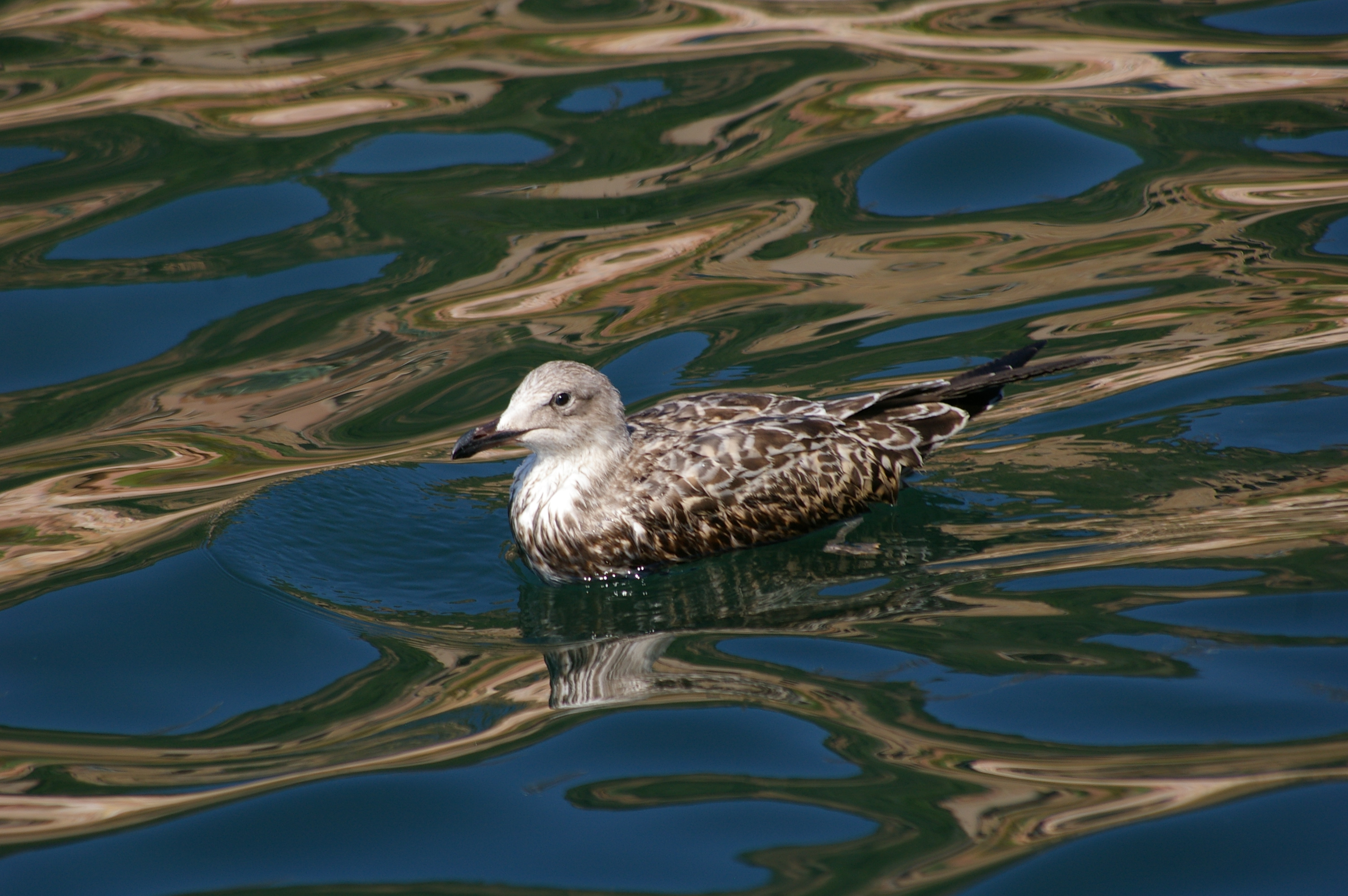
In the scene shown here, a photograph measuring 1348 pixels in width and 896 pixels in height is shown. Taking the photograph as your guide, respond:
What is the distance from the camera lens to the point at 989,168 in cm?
1070

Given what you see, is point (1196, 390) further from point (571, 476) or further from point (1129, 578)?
point (571, 476)

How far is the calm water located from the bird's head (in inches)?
32.7

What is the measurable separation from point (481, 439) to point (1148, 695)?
10.3 feet

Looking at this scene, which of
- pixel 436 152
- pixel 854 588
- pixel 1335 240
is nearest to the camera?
pixel 854 588

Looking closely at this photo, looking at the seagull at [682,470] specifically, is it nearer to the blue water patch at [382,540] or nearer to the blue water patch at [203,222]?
A: the blue water patch at [382,540]

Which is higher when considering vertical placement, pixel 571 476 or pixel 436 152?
pixel 436 152

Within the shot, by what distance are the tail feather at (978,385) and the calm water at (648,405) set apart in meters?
0.46

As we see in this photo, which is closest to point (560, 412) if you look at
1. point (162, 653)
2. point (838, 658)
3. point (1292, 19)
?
point (838, 658)

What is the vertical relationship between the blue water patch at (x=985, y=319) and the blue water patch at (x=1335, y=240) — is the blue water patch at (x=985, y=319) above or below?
below

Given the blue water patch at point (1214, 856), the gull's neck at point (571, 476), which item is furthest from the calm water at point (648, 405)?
the gull's neck at point (571, 476)

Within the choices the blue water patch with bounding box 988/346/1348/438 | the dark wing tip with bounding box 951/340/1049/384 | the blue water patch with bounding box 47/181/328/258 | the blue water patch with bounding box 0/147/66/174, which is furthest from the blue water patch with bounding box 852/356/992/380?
the blue water patch with bounding box 0/147/66/174

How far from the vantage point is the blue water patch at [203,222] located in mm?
10258

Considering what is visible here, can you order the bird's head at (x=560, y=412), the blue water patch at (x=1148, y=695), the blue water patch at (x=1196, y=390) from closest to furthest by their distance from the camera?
1. the blue water patch at (x=1148, y=695)
2. the bird's head at (x=560, y=412)
3. the blue water patch at (x=1196, y=390)

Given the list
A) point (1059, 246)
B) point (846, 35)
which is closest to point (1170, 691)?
point (1059, 246)
